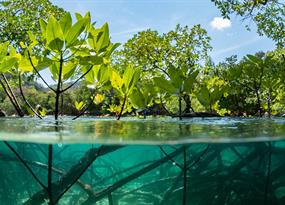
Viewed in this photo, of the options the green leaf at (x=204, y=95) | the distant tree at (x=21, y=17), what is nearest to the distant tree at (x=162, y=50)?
the distant tree at (x=21, y=17)

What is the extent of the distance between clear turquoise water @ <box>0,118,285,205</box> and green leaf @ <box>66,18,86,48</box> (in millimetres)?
391

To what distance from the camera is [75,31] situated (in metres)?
1.54

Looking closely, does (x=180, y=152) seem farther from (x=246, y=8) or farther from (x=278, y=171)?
(x=246, y=8)

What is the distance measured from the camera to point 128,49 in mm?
11281

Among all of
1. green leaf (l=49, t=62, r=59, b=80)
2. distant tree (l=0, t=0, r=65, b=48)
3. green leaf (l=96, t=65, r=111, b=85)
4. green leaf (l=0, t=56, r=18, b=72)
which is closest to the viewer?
green leaf (l=0, t=56, r=18, b=72)

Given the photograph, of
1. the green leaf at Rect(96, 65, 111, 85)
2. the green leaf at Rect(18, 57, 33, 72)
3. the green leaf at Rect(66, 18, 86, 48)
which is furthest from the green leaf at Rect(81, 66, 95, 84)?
the green leaf at Rect(66, 18, 86, 48)

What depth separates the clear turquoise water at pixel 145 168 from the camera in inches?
59.9

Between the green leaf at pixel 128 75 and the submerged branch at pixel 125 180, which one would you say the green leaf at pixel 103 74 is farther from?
the submerged branch at pixel 125 180

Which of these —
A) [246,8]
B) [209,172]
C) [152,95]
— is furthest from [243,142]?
[246,8]

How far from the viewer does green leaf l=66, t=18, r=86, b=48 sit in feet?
5.01

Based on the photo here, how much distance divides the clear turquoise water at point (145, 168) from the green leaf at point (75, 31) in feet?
1.28

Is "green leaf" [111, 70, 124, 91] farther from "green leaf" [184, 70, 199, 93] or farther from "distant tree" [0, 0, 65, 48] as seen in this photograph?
"distant tree" [0, 0, 65, 48]

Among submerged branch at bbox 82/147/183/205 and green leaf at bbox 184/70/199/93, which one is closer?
submerged branch at bbox 82/147/183/205

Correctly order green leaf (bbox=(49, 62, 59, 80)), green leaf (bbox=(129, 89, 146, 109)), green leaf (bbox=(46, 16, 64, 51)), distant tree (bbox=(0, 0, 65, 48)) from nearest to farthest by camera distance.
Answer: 1. green leaf (bbox=(46, 16, 64, 51))
2. green leaf (bbox=(49, 62, 59, 80))
3. green leaf (bbox=(129, 89, 146, 109))
4. distant tree (bbox=(0, 0, 65, 48))
